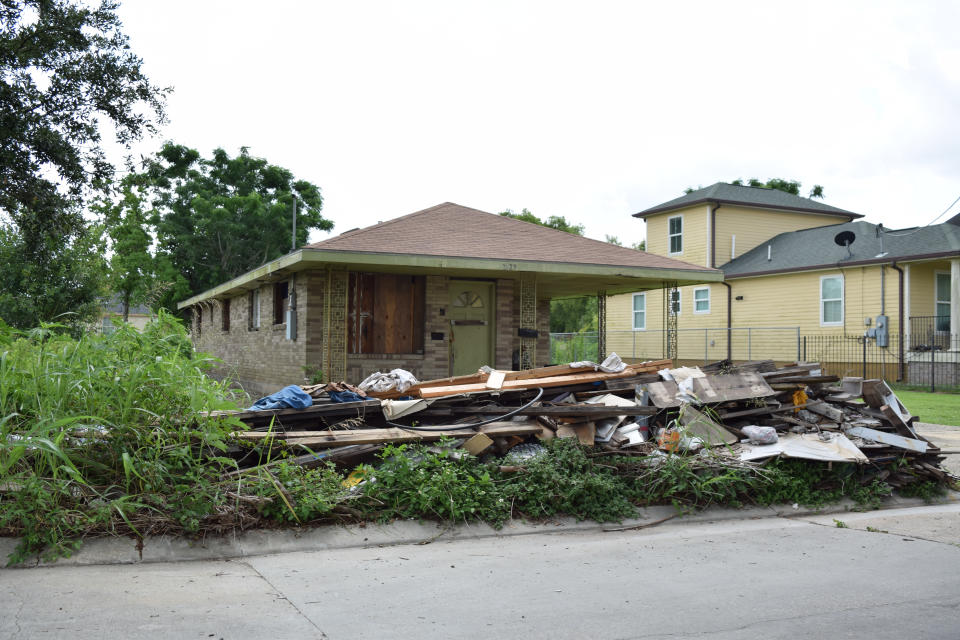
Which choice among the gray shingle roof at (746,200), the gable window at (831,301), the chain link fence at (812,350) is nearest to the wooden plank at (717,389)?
the chain link fence at (812,350)

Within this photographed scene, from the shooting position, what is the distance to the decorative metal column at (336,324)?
48.4 feet

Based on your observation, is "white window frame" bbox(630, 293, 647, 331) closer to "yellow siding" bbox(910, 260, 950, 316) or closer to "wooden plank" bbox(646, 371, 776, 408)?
"yellow siding" bbox(910, 260, 950, 316)

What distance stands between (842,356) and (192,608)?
2621cm

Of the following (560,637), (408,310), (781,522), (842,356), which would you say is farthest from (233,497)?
(842,356)

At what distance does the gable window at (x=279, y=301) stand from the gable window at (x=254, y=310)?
2.16m

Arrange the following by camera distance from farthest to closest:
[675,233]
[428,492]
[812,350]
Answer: [675,233] → [812,350] → [428,492]

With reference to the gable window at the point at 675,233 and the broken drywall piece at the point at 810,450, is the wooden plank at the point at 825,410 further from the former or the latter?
the gable window at the point at 675,233

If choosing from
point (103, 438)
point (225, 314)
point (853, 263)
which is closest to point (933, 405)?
point (853, 263)

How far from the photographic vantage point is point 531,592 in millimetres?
4539

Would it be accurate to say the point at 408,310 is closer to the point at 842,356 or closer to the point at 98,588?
the point at 98,588

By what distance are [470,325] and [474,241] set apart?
1.78m

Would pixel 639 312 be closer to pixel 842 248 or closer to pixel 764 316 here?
pixel 764 316

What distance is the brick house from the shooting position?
48.4 ft

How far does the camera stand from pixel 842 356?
26312 millimetres
